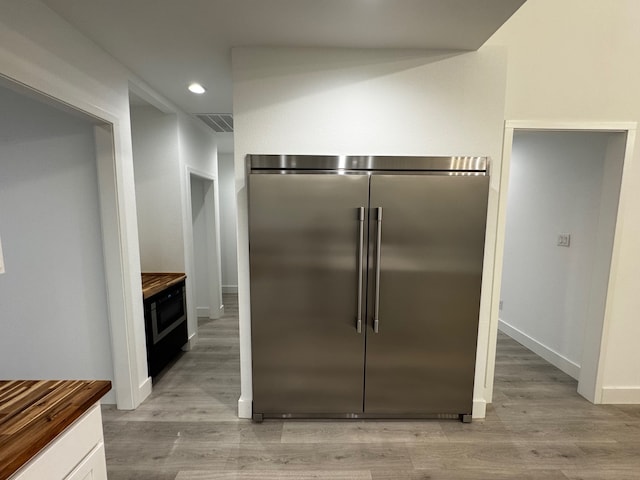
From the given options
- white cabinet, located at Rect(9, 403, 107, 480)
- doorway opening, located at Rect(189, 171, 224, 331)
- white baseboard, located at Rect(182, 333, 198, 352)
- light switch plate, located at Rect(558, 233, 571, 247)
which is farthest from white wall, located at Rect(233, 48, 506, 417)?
doorway opening, located at Rect(189, 171, 224, 331)

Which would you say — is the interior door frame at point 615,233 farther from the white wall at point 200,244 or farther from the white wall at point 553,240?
the white wall at point 200,244

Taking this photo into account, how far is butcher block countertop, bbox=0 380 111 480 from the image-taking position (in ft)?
2.71

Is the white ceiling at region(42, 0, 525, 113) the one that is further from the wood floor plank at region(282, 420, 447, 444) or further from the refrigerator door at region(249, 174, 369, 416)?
the wood floor plank at region(282, 420, 447, 444)

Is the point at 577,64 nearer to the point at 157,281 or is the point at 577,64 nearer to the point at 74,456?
the point at 74,456

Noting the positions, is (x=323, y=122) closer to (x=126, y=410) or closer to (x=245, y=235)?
(x=245, y=235)

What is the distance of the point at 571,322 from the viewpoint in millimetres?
2838

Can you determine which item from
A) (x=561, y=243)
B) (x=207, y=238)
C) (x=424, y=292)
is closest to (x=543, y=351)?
(x=561, y=243)

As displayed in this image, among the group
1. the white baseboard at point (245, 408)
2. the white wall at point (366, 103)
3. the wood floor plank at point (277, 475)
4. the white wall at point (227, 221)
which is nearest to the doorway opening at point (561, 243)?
the white wall at point (366, 103)

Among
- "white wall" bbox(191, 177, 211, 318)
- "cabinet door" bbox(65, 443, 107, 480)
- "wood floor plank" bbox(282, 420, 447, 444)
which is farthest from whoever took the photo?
"white wall" bbox(191, 177, 211, 318)

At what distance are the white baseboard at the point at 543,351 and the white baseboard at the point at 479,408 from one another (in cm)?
127

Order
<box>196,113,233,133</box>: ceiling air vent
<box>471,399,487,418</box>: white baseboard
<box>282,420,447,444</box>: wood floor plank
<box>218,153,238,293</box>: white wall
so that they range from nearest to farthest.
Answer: <box>282,420,447,444</box>: wood floor plank → <box>471,399,487,418</box>: white baseboard → <box>196,113,233,133</box>: ceiling air vent → <box>218,153,238,293</box>: white wall

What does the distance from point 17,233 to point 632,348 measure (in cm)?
484

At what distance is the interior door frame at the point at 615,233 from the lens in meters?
2.11

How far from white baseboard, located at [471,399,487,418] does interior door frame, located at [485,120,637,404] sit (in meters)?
0.14
